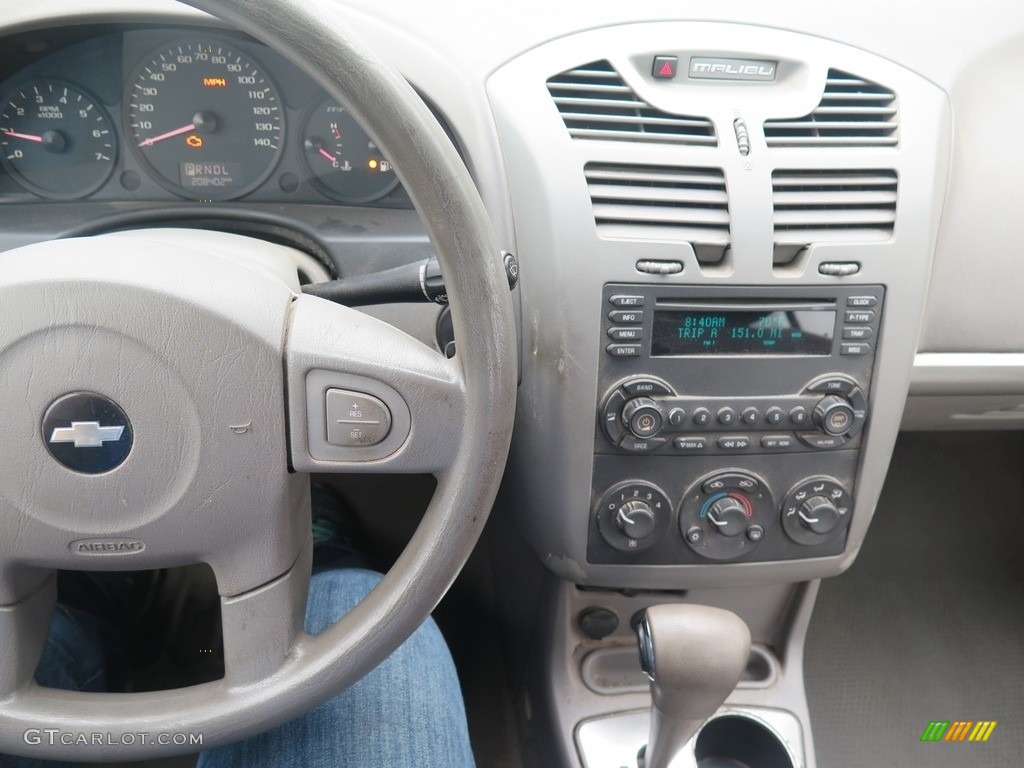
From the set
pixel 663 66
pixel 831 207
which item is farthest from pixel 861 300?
pixel 663 66

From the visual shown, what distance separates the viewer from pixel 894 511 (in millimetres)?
1898

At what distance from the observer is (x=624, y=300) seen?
0.94 meters

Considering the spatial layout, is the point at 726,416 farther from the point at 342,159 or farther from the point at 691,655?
the point at 342,159

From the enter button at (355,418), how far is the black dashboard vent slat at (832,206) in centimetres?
57

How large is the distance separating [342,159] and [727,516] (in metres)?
0.69

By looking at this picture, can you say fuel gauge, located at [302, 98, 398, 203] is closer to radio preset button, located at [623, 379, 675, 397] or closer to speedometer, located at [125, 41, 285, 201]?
speedometer, located at [125, 41, 285, 201]

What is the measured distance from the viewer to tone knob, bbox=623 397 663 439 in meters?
0.96

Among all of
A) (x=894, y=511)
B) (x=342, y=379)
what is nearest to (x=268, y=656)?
(x=342, y=379)

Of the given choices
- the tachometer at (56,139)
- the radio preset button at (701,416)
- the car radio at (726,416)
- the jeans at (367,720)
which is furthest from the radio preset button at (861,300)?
Answer: the tachometer at (56,139)

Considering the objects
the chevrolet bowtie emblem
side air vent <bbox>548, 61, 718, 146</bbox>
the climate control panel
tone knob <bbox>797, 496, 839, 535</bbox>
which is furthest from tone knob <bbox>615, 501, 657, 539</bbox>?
the chevrolet bowtie emblem

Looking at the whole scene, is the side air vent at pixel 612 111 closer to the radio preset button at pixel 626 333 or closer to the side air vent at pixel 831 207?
the side air vent at pixel 831 207

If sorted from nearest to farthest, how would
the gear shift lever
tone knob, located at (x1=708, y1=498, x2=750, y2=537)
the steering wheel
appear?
the steering wheel < the gear shift lever < tone knob, located at (x1=708, y1=498, x2=750, y2=537)

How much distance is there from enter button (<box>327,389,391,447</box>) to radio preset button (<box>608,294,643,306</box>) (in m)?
0.39

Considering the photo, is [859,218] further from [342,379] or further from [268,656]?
[268,656]
